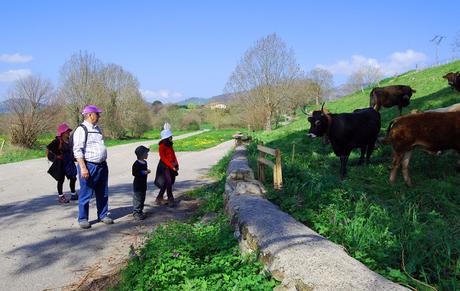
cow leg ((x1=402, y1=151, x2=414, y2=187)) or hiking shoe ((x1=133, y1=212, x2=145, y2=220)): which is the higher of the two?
cow leg ((x1=402, y1=151, x2=414, y2=187))

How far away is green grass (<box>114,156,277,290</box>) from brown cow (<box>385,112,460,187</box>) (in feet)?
12.5

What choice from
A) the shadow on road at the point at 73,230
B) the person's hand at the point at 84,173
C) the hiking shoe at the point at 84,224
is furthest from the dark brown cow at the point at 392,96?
the hiking shoe at the point at 84,224

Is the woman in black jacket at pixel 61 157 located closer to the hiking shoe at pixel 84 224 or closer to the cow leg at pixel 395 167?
the hiking shoe at pixel 84 224

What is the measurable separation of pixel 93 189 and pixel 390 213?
4842 mm

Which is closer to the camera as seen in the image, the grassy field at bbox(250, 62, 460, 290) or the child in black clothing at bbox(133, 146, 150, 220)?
the grassy field at bbox(250, 62, 460, 290)

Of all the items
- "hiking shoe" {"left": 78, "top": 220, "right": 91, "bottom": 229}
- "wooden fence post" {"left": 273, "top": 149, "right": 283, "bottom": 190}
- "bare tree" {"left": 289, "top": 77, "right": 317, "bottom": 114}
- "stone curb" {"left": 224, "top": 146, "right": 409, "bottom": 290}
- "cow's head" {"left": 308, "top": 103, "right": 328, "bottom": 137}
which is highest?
"bare tree" {"left": 289, "top": 77, "right": 317, "bottom": 114}

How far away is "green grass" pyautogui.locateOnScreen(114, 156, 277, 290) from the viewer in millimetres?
3547

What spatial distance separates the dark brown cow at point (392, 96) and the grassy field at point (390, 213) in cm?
413

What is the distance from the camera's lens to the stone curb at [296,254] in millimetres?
2871

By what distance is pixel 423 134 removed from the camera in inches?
280

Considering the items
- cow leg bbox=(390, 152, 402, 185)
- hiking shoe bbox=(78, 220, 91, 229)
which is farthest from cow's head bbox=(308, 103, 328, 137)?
hiking shoe bbox=(78, 220, 91, 229)

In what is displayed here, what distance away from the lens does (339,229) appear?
4496mm

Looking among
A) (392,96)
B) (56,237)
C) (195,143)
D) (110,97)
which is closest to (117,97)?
(110,97)

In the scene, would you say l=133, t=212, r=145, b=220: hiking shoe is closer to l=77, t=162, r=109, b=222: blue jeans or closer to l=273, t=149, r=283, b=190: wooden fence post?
l=77, t=162, r=109, b=222: blue jeans
